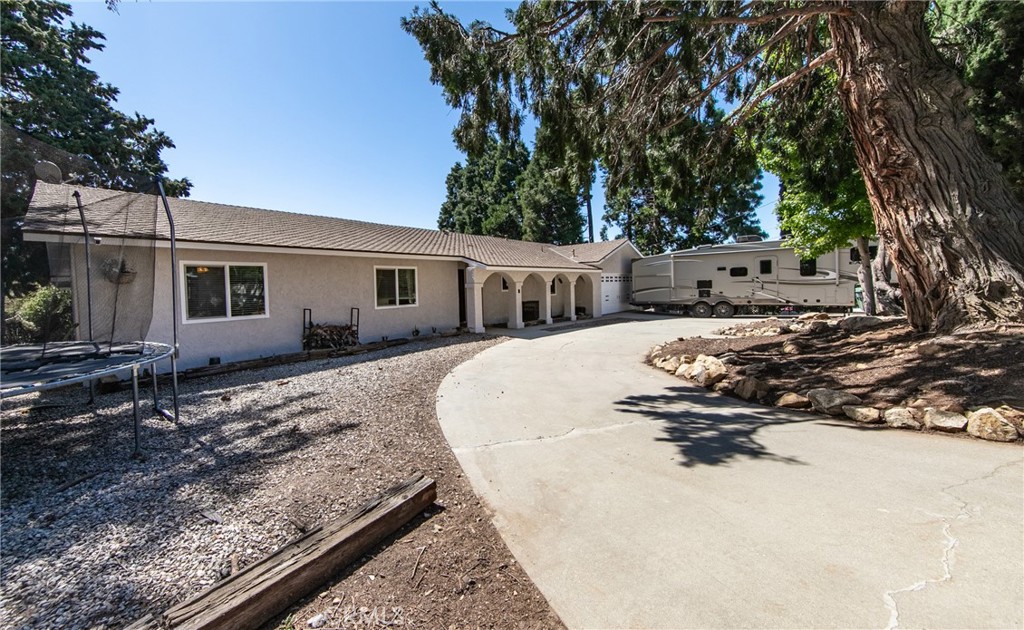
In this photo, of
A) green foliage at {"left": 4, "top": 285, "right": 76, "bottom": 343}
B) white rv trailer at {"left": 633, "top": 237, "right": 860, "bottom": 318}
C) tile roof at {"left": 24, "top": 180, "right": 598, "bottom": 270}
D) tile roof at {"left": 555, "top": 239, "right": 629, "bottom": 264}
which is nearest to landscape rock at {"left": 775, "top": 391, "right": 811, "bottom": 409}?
tile roof at {"left": 24, "top": 180, "right": 598, "bottom": 270}

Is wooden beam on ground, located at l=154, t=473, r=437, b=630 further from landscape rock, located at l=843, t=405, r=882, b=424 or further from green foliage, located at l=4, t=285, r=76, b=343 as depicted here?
green foliage, located at l=4, t=285, r=76, b=343

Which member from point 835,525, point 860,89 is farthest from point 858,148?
point 835,525

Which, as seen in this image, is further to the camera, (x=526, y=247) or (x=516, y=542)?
(x=526, y=247)

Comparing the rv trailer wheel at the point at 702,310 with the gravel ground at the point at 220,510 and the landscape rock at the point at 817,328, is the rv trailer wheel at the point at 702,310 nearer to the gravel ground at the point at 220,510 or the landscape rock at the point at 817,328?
the landscape rock at the point at 817,328

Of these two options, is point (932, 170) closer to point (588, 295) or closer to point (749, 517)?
point (749, 517)

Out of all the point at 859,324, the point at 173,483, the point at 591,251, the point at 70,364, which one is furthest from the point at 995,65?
the point at 70,364

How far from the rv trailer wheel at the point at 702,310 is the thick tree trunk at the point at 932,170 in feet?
39.8

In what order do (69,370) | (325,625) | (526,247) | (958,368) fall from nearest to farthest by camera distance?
1. (325,625)
2. (69,370)
3. (958,368)
4. (526,247)

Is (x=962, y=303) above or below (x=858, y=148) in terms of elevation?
below

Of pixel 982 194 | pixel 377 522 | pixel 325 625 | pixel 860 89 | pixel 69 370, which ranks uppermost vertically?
pixel 860 89

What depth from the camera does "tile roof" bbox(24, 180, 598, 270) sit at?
200 inches

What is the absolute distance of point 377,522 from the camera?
257 cm

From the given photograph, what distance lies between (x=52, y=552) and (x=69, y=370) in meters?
2.04

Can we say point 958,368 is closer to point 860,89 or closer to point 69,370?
point 860,89
